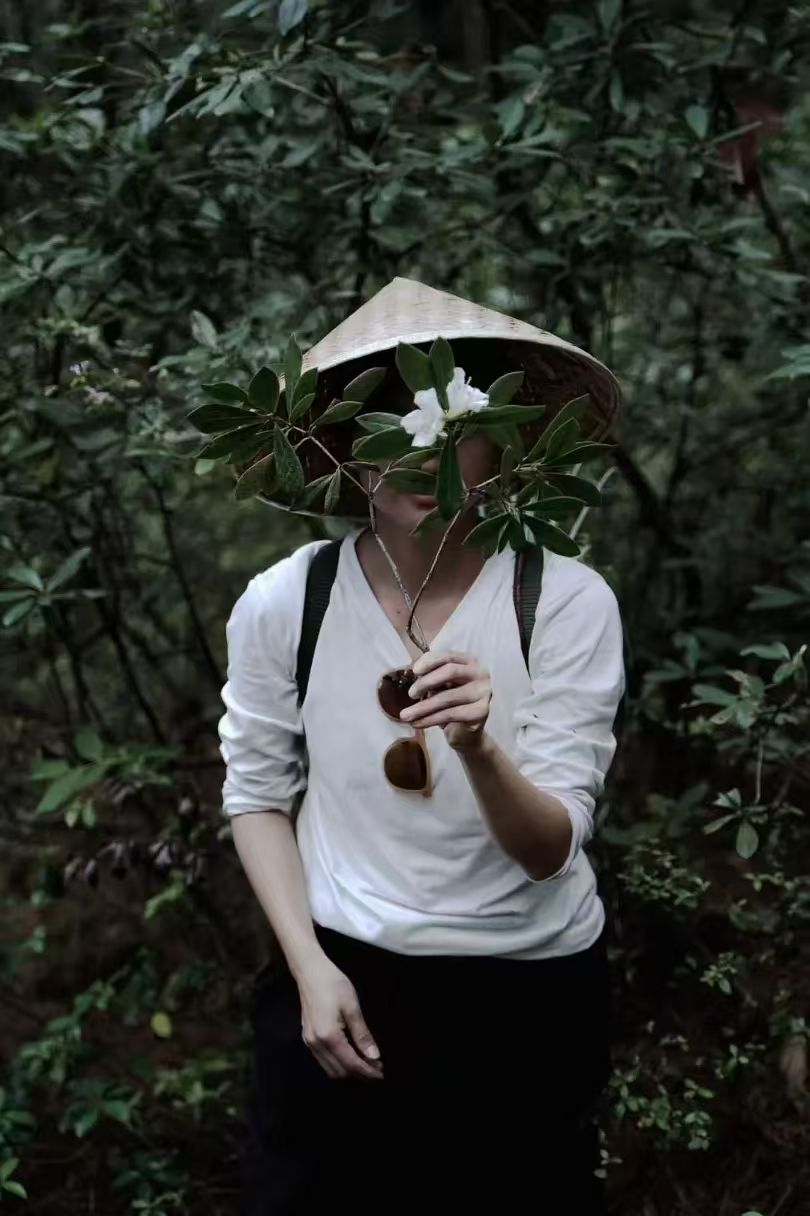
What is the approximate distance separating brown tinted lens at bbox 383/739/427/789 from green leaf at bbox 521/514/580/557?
406mm

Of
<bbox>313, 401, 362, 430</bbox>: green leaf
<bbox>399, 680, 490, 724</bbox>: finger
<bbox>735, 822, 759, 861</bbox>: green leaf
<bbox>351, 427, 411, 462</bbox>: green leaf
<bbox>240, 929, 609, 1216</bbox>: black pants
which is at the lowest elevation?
<bbox>240, 929, 609, 1216</bbox>: black pants

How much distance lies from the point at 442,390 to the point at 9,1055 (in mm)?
2339

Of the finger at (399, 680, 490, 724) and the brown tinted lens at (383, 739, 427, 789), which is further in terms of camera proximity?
the brown tinted lens at (383, 739, 427, 789)

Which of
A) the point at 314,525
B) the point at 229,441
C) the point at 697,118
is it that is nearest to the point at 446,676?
the point at 229,441

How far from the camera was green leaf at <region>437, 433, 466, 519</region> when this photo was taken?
59.6 inches

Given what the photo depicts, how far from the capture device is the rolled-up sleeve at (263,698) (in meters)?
2.02

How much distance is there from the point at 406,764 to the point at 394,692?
109 mm

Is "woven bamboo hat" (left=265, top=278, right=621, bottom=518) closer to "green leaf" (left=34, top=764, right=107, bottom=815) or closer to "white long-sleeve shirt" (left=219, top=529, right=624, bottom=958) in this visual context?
"white long-sleeve shirt" (left=219, top=529, right=624, bottom=958)

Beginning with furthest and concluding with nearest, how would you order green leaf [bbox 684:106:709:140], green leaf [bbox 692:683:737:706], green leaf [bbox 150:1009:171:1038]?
1. green leaf [bbox 150:1009:171:1038]
2. green leaf [bbox 684:106:709:140]
3. green leaf [bbox 692:683:737:706]

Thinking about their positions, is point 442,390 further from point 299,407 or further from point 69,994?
point 69,994

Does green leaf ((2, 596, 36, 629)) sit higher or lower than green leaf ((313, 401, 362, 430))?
lower

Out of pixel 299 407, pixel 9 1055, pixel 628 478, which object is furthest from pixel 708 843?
pixel 299 407

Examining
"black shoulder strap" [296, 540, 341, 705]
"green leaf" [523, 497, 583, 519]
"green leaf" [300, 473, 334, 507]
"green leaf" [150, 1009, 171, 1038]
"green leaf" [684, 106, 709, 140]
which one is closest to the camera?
"green leaf" [523, 497, 583, 519]

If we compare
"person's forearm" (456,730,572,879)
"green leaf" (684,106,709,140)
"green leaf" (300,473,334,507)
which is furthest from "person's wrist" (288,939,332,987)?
"green leaf" (684,106,709,140)
